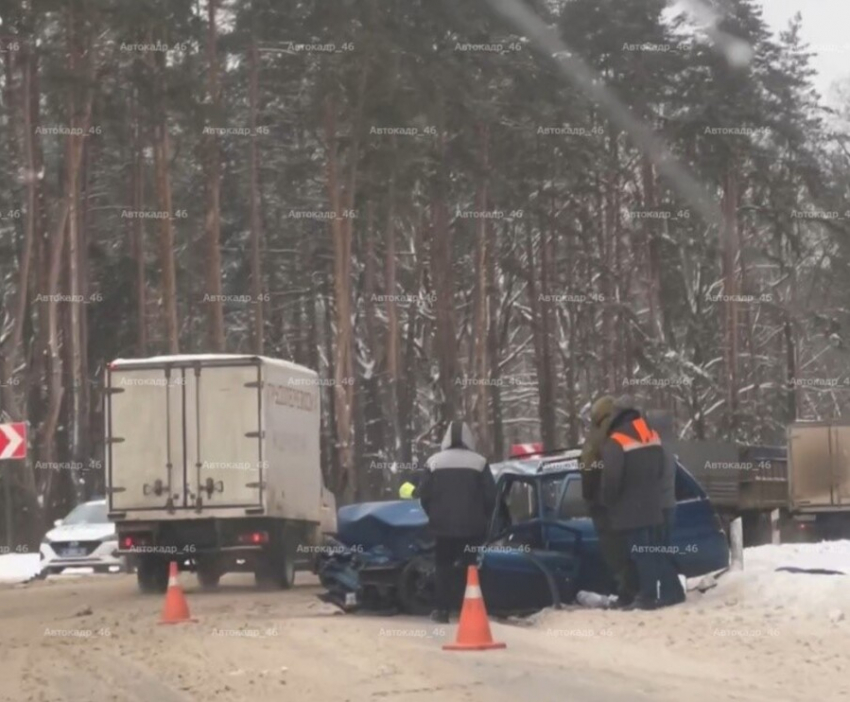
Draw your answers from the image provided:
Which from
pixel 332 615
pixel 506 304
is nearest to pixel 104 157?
pixel 506 304

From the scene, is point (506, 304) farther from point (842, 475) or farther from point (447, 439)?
point (447, 439)

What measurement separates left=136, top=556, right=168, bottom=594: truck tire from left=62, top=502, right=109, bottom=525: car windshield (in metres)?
10.2

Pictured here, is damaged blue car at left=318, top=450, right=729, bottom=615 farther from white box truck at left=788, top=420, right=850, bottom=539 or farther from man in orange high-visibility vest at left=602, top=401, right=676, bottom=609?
white box truck at left=788, top=420, right=850, bottom=539

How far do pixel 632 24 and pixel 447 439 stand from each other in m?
33.4

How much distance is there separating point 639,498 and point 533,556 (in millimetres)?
1260

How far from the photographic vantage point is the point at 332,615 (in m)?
18.2

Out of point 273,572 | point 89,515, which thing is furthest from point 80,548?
point 273,572

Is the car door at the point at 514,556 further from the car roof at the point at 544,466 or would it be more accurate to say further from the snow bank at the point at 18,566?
the snow bank at the point at 18,566

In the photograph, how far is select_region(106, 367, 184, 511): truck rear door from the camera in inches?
922

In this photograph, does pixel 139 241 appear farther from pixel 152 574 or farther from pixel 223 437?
pixel 223 437

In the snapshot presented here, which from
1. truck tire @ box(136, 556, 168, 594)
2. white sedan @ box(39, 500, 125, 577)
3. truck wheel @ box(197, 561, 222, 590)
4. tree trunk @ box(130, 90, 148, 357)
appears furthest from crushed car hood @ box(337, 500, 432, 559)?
tree trunk @ box(130, 90, 148, 357)

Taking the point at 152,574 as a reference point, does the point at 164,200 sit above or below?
above

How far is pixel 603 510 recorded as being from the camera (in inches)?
668

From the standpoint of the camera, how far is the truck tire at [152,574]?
24203 mm
